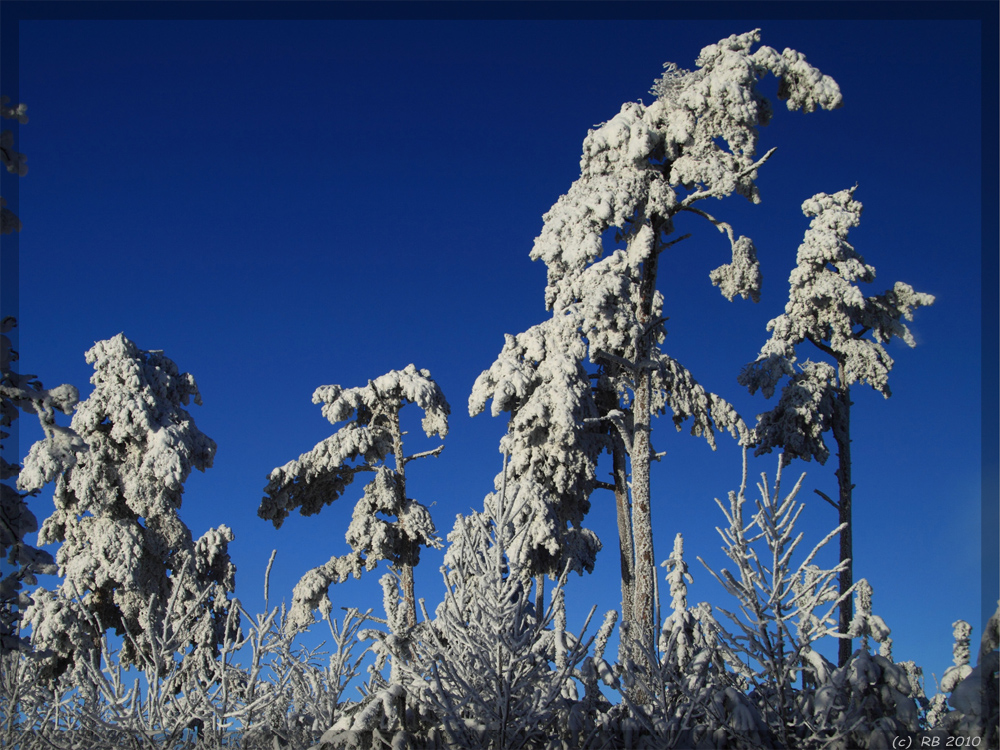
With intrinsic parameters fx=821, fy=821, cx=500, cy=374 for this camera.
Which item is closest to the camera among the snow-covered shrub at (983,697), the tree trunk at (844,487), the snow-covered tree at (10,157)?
the snow-covered shrub at (983,697)

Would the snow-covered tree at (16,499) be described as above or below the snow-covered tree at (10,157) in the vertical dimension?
below

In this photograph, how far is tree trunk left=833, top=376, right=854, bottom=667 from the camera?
16.2 m

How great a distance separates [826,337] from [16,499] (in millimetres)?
17845

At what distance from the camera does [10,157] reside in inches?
294

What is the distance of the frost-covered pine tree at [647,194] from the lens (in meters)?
15.3

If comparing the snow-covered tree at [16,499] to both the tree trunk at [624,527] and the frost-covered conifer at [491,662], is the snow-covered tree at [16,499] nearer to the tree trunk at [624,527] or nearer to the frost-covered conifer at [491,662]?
the frost-covered conifer at [491,662]

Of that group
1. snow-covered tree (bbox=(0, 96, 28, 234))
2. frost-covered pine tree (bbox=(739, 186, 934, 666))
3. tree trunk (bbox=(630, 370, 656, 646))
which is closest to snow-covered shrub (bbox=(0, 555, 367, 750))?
snow-covered tree (bbox=(0, 96, 28, 234))

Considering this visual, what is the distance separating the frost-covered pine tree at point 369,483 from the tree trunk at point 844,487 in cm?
906

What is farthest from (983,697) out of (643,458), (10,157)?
(643,458)

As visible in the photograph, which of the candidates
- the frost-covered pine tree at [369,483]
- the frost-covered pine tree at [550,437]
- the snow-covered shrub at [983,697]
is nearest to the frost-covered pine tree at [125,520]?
the frost-covered pine tree at [369,483]

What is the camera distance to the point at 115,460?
1856 cm

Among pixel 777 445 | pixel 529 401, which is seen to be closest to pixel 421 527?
pixel 529 401

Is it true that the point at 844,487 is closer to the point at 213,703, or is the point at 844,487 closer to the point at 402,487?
the point at 402,487

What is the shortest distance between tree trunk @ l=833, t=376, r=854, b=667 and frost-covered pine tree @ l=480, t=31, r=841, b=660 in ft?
13.9
